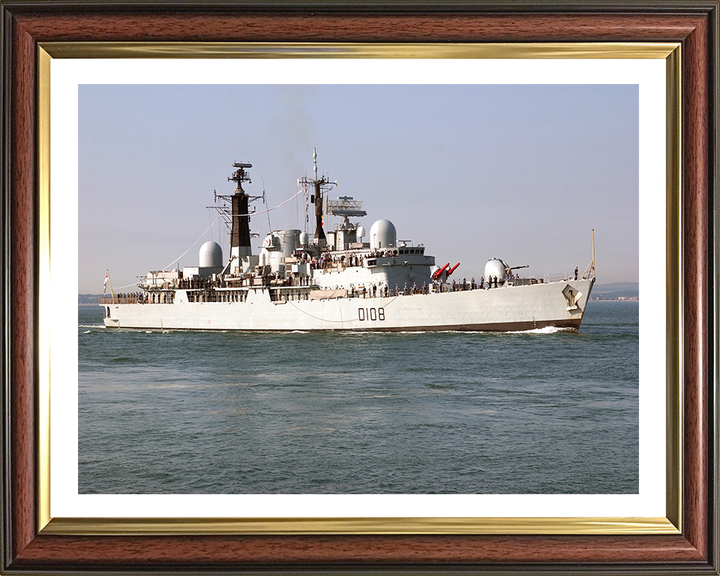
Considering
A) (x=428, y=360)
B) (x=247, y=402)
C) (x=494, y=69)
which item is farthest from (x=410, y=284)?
(x=494, y=69)

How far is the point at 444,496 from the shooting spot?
3295 millimetres

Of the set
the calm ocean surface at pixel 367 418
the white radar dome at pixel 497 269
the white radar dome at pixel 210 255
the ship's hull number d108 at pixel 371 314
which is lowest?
the calm ocean surface at pixel 367 418

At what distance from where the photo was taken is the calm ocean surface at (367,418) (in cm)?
621

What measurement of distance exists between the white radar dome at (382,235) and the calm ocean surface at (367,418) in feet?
26.3

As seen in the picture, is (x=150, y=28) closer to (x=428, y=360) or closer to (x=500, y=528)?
(x=500, y=528)

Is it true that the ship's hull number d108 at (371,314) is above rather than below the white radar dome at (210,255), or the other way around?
below

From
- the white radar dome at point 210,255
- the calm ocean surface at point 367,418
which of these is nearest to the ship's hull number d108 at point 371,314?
the calm ocean surface at point 367,418

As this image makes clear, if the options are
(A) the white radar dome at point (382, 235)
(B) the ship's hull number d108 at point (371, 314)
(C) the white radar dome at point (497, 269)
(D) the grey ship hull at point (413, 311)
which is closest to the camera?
(D) the grey ship hull at point (413, 311)

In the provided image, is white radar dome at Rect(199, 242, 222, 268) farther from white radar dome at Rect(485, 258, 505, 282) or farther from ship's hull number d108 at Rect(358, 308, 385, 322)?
white radar dome at Rect(485, 258, 505, 282)

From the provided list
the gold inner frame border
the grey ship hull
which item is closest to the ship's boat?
the grey ship hull

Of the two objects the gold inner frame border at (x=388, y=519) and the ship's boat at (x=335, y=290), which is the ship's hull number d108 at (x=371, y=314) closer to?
the ship's boat at (x=335, y=290)

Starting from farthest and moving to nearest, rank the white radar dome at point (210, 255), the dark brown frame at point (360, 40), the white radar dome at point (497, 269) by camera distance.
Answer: the white radar dome at point (210, 255)
the white radar dome at point (497, 269)
the dark brown frame at point (360, 40)

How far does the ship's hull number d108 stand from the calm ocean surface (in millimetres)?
3563

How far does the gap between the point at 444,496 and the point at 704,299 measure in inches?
66.8
